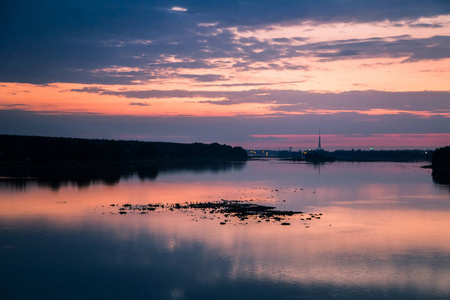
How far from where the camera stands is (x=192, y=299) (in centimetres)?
1518

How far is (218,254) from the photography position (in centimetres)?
2094

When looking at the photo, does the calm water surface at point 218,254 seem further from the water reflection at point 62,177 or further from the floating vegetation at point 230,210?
the water reflection at point 62,177

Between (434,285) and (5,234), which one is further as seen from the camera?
(5,234)

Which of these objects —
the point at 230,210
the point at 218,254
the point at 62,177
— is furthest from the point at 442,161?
the point at 218,254

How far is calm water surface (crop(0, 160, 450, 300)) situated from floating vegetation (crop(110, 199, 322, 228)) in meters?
0.60

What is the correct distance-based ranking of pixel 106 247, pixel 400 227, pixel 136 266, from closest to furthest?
pixel 136 266 < pixel 106 247 < pixel 400 227

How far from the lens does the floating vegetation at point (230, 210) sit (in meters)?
30.5

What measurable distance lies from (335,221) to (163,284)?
55.5ft

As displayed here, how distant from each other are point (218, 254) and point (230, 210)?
13151mm

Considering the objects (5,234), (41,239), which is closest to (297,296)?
(41,239)

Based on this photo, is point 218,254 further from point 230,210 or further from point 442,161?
point 442,161

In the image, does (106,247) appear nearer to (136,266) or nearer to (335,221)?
(136,266)

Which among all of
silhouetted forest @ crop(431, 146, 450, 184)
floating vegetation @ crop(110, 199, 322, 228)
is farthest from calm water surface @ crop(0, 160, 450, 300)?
silhouetted forest @ crop(431, 146, 450, 184)

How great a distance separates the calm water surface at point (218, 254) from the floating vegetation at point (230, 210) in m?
0.60
